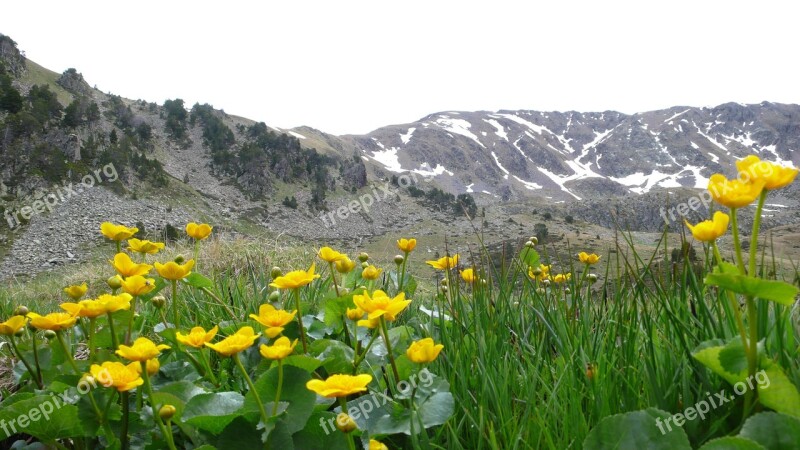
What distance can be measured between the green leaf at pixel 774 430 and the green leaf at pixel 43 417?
1.50 meters

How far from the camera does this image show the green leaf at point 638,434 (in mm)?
979

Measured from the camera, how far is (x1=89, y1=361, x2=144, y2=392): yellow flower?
1061 mm

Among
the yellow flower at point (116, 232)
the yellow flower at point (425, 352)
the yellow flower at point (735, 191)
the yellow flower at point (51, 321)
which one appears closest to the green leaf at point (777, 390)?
the yellow flower at point (735, 191)

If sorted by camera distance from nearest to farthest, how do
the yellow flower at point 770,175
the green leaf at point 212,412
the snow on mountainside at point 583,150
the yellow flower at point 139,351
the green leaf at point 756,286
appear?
1. the green leaf at point 756,286
2. the yellow flower at point 770,175
3. the yellow flower at point 139,351
4. the green leaf at point 212,412
5. the snow on mountainside at point 583,150

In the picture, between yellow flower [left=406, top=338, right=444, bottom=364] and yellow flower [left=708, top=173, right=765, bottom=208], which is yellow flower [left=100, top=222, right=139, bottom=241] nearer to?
yellow flower [left=406, top=338, right=444, bottom=364]

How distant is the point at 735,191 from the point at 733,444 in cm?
43

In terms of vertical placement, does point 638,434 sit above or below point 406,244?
below

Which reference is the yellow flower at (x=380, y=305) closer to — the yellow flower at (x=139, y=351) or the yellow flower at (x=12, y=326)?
the yellow flower at (x=139, y=351)

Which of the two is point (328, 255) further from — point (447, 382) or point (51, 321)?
point (51, 321)

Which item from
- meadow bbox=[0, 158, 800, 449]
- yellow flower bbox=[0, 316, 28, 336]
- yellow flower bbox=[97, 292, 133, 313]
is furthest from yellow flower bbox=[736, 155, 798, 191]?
yellow flower bbox=[0, 316, 28, 336]

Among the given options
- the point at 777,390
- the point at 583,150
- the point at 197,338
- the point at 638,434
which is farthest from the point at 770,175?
the point at 583,150

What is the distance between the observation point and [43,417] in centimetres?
126

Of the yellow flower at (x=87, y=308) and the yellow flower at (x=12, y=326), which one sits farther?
the yellow flower at (x=12, y=326)

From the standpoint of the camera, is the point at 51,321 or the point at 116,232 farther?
the point at 116,232
